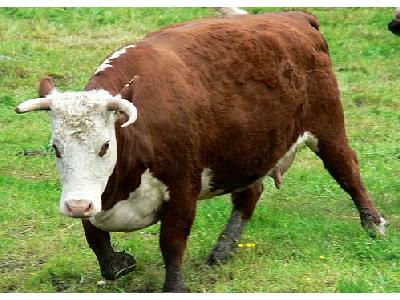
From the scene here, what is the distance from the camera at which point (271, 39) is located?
7320 mm

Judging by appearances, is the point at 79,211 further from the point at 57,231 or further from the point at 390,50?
the point at 390,50

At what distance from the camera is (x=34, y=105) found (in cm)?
599

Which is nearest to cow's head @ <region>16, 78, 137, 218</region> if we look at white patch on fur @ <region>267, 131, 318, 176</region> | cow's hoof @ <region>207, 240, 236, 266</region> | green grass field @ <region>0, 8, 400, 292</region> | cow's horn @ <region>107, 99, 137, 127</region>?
cow's horn @ <region>107, 99, 137, 127</region>

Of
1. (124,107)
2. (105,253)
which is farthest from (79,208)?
(105,253)

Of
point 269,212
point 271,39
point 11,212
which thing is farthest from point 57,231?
point 271,39

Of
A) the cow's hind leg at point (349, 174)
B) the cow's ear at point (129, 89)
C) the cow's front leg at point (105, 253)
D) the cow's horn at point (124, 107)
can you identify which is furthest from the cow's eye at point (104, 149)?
the cow's hind leg at point (349, 174)

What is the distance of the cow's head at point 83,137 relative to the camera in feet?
19.4

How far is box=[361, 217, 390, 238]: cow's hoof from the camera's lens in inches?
309

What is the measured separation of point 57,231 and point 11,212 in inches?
21.3

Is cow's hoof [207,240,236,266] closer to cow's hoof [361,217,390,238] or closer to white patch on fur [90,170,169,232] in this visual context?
white patch on fur [90,170,169,232]

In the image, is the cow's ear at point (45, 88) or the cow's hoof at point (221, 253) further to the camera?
the cow's hoof at point (221, 253)

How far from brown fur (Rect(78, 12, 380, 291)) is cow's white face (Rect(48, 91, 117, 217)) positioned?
0.22 metres

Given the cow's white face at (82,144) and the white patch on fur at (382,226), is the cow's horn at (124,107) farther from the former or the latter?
the white patch on fur at (382,226)

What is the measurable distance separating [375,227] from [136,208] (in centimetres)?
211
